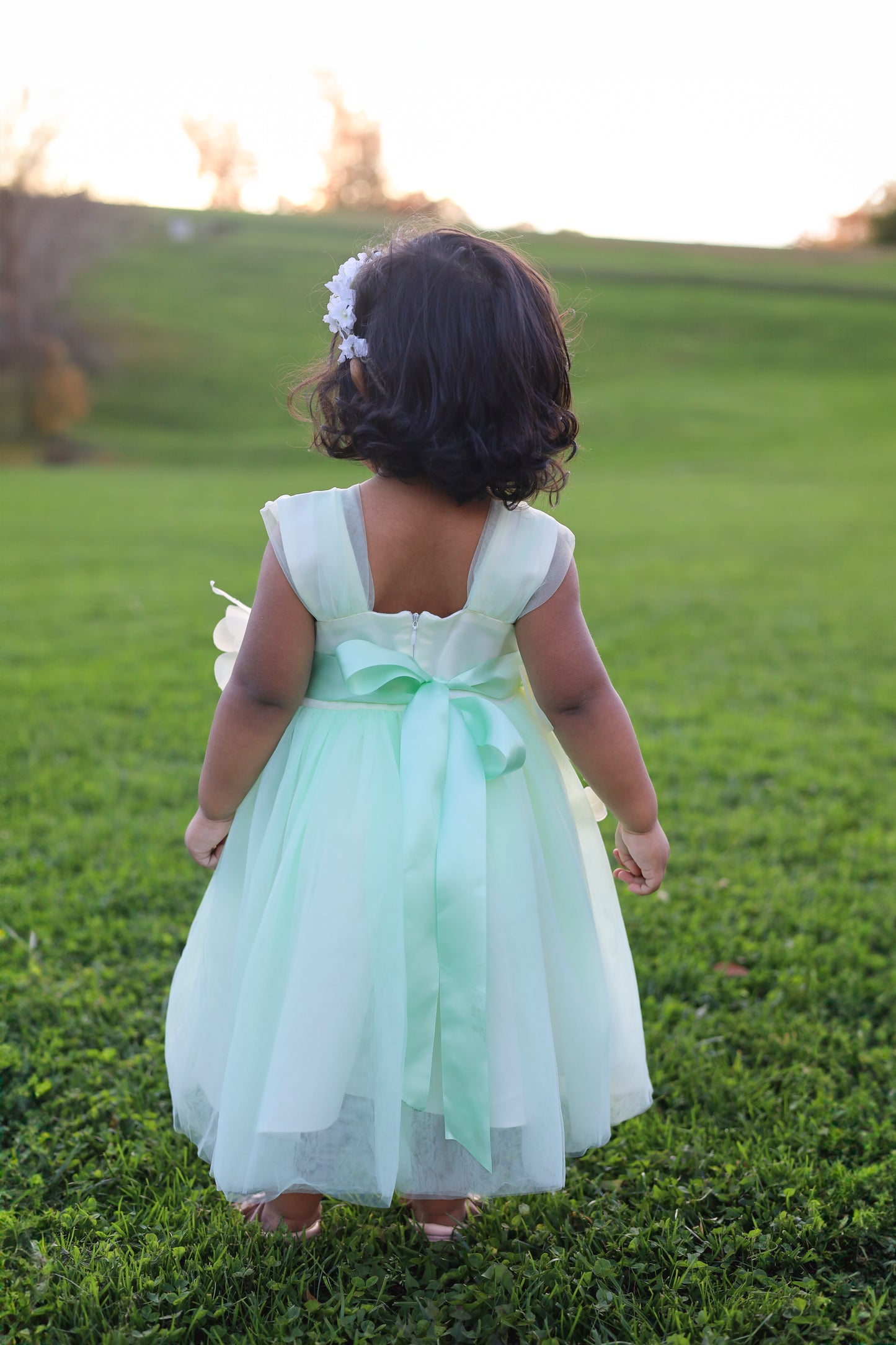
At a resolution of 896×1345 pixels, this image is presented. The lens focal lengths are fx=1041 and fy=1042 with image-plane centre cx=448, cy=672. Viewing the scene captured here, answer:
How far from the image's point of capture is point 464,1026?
4.78ft

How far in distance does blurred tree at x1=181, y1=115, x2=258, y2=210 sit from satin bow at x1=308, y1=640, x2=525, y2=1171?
47.7 m

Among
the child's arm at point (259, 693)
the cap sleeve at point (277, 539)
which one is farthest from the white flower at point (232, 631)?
the cap sleeve at point (277, 539)

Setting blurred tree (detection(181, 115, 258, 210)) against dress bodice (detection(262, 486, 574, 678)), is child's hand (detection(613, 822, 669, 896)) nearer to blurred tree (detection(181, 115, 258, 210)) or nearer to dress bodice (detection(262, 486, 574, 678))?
dress bodice (detection(262, 486, 574, 678))

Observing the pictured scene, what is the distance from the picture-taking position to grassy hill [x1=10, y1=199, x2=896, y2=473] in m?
18.8

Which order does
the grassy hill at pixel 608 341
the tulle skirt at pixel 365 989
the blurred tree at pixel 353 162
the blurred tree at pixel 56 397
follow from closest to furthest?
the tulle skirt at pixel 365 989 < the grassy hill at pixel 608 341 < the blurred tree at pixel 56 397 < the blurred tree at pixel 353 162

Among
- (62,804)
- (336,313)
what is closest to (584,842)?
(336,313)

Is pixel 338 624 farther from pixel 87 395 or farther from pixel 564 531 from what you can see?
pixel 87 395

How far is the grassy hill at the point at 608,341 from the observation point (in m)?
18.8

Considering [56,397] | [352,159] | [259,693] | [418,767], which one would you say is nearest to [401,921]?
[418,767]

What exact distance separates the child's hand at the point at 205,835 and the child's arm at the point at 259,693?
14 millimetres

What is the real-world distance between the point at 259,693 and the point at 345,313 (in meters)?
0.54

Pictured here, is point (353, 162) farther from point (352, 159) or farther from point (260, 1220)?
point (260, 1220)

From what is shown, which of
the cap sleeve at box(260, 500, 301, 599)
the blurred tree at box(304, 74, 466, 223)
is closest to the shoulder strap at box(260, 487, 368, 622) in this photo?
the cap sleeve at box(260, 500, 301, 599)

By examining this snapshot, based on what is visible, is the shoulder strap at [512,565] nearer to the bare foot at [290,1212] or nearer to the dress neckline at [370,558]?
the dress neckline at [370,558]
